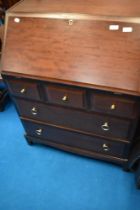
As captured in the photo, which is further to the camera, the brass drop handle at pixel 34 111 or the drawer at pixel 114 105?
the brass drop handle at pixel 34 111

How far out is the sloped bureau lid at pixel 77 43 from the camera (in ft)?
3.67

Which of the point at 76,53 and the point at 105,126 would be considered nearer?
the point at 76,53

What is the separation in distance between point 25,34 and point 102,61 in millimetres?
523

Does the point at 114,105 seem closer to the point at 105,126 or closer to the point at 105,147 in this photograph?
the point at 105,126

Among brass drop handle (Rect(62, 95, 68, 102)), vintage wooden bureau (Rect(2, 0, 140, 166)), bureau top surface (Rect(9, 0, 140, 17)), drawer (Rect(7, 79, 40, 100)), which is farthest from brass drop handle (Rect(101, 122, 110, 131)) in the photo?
bureau top surface (Rect(9, 0, 140, 17))

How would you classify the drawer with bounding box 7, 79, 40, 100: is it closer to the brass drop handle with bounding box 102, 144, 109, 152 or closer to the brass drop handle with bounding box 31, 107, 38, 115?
the brass drop handle with bounding box 31, 107, 38, 115

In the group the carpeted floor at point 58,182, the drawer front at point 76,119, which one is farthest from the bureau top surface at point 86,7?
the carpeted floor at point 58,182

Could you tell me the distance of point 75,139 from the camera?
160 cm

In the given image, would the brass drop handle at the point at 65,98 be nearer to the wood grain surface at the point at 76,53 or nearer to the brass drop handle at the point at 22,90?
the wood grain surface at the point at 76,53

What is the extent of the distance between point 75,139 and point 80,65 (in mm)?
629

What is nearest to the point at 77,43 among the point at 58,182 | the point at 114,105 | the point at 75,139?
the point at 114,105

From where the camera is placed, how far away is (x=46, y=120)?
1562 millimetres

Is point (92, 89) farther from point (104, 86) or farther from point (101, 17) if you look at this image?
point (101, 17)

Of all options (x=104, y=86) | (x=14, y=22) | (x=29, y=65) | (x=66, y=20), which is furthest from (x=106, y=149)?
(x=14, y=22)
